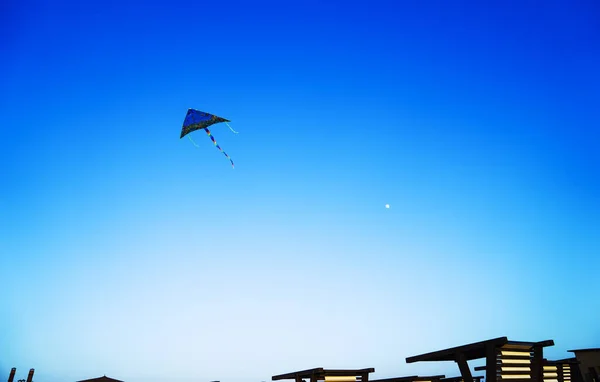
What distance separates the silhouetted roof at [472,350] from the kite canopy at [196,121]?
58.0ft

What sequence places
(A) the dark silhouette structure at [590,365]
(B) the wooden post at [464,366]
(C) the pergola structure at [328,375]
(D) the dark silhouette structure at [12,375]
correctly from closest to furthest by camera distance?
(B) the wooden post at [464,366] < (C) the pergola structure at [328,375] < (A) the dark silhouette structure at [590,365] < (D) the dark silhouette structure at [12,375]

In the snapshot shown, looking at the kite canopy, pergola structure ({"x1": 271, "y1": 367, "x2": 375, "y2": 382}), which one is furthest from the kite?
pergola structure ({"x1": 271, "y1": 367, "x2": 375, "y2": 382})

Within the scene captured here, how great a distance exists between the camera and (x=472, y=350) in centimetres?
1064

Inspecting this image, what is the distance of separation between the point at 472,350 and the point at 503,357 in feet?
2.43

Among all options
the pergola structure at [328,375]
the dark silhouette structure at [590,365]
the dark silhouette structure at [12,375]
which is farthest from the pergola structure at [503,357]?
the dark silhouette structure at [12,375]

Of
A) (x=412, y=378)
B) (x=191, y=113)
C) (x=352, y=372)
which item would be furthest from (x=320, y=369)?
(x=191, y=113)

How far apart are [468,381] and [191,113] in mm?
20475

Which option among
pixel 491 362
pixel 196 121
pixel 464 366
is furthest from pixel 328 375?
pixel 196 121

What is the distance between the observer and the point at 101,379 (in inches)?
637

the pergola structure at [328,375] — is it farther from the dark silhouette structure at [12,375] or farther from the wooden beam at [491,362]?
the dark silhouette structure at [12,375]

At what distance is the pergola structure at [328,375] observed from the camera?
16094 mm

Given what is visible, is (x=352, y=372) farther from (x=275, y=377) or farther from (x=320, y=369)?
(x=275, y=377)

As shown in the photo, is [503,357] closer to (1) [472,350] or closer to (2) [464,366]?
(1) [472,350]

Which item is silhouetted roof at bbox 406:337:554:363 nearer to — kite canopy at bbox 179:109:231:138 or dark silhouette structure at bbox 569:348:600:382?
dark silhouette structure at bbox 569:348:600:382
